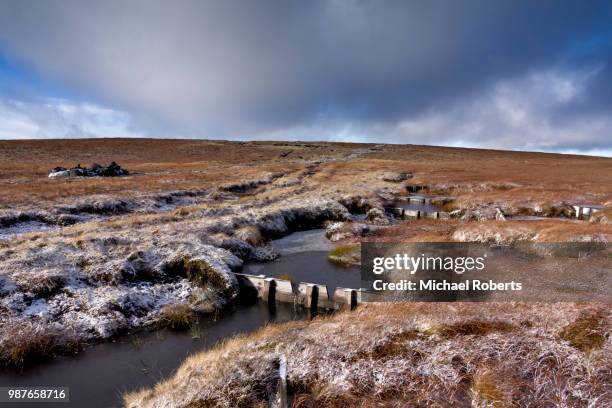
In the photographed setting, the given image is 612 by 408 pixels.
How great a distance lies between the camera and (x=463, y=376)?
9.48 metres

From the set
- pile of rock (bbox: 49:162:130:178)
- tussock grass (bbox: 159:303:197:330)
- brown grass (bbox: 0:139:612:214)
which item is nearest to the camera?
tussock grass (bbox: 159:303:197:330)

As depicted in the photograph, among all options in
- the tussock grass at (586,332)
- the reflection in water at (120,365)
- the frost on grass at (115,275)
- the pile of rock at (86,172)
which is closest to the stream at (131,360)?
the reflection in water at (120,365)

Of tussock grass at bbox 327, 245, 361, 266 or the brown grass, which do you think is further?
the brown grass

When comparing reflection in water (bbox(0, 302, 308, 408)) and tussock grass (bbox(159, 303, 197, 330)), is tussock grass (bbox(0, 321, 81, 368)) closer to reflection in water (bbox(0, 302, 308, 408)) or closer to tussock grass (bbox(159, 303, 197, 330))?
reflection in water (bbox(0, 302, 308, 408))

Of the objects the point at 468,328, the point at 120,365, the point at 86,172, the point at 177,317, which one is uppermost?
the point at 86,172

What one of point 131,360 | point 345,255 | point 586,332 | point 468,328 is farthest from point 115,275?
point 586,332

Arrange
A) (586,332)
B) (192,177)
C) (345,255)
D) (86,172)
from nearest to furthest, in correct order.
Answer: (586,332) → (345,255) → (86,172) → (192,177)

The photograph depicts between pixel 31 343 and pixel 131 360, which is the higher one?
pixel 31 343

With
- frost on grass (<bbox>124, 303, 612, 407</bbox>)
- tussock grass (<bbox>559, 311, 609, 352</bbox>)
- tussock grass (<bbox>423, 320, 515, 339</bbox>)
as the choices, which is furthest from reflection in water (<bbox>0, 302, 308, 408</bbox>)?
tussock grass (<bbox>559, 311, 609, 352</bbox>)

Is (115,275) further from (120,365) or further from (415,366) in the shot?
(415,366)

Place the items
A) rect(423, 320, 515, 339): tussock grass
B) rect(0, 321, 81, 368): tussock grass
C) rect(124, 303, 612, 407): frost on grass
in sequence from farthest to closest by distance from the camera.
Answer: rect(0, 321, 81, 368): tussock grass
rect(423, 320, 515, 339): tussock grass
rect(124, 303, 612, 407): frost on grass

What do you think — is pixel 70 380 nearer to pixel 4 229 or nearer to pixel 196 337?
pixel 196 337

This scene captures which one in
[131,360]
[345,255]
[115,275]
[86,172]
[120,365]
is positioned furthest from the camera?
[86,172]

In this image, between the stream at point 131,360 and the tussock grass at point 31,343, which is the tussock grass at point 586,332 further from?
the tussock grass at point 31,343
